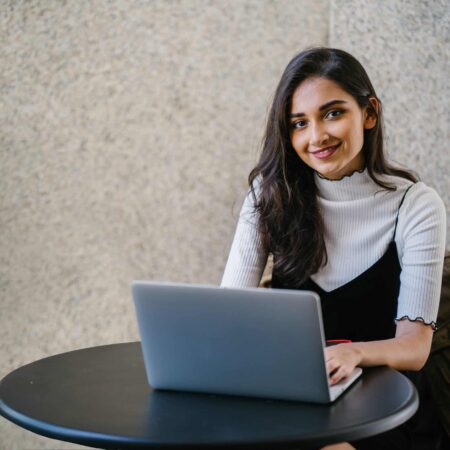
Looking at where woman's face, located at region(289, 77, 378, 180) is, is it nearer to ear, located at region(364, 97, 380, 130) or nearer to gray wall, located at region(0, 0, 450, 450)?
ear, located at region(364, 97, 380, 130)

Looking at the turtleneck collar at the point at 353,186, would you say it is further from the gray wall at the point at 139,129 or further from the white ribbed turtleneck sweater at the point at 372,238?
the gray wall at the point at 139,129

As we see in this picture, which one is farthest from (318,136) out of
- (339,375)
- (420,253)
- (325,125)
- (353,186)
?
(339,375)

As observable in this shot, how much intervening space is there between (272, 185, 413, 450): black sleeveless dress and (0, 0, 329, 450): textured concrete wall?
68 cm

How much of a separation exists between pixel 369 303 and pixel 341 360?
0.53 m

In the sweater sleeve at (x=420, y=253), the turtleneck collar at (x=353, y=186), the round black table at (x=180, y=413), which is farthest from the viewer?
the turtleneck collar at (x=353, y=186)

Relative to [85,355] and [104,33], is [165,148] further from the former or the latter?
[85,355]

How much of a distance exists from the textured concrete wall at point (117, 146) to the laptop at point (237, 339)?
117cm

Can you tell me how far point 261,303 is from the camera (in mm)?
1139

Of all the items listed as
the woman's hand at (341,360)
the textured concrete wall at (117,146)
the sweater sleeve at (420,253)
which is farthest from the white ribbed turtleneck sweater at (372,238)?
the textured concrete wall at (117,146)

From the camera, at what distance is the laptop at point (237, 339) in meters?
1.13

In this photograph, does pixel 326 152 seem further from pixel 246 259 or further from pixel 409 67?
Answer: pixel 409 67

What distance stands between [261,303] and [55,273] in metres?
1.35

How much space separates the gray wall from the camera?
2.32m


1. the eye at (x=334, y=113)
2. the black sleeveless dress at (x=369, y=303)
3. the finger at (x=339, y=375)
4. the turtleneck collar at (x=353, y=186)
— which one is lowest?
the black sleeveless dress at (x=369, y=303)
